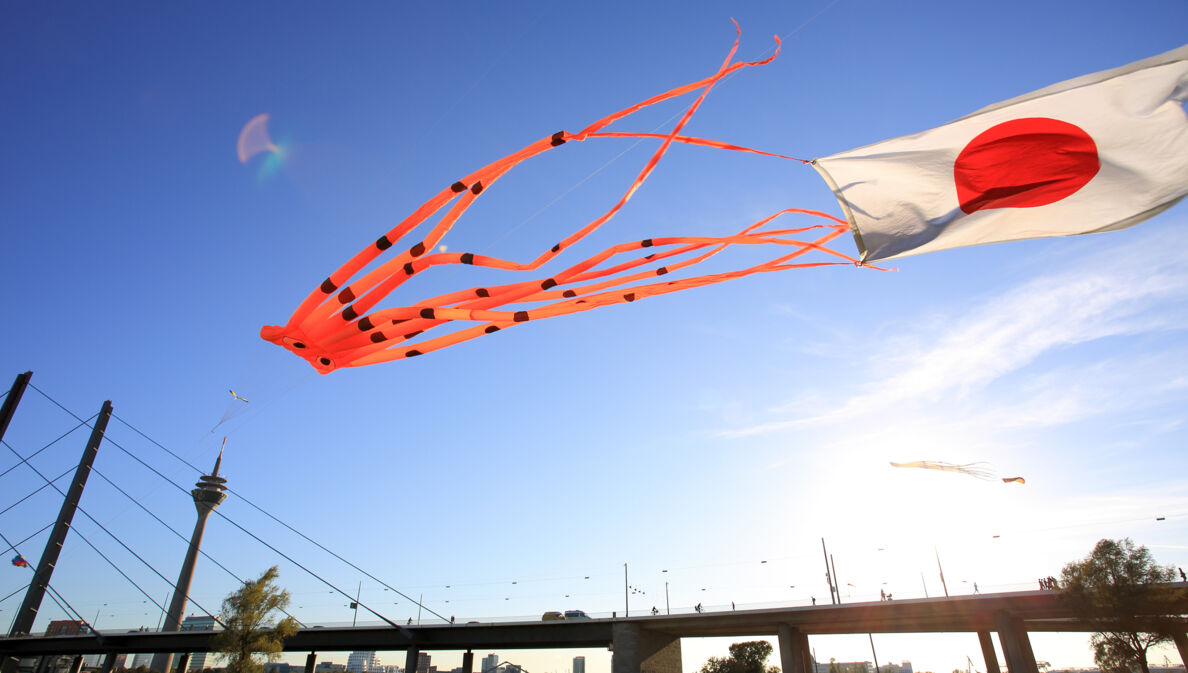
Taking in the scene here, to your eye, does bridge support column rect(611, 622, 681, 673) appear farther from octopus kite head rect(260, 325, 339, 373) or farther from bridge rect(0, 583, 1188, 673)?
octopus kite head rect(260, 325, 339, 373)

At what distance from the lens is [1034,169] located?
20.2 feet

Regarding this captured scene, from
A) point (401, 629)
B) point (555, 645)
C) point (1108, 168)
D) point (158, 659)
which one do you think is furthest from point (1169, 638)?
point (158, 659)

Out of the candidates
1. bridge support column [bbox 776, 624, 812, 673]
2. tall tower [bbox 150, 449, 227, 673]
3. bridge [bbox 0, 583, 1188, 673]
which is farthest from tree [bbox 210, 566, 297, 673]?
tall tower [bbox 150, 449, 227, 673]

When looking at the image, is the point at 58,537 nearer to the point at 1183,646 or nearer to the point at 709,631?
the point at 709,631

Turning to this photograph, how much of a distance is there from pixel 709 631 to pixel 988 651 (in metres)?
24.7

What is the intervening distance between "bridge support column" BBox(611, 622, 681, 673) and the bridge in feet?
0.26

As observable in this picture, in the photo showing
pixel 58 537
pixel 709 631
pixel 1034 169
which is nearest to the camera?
pixel 1034 169

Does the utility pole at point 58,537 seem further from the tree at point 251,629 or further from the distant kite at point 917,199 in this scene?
the distant kite at point 917,199

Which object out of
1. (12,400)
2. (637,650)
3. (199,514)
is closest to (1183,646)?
(637,650)

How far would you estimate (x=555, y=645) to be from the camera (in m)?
52.9

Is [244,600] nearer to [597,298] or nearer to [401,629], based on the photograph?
[401,629]

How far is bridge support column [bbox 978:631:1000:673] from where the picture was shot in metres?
51.0

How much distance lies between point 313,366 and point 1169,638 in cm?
5454

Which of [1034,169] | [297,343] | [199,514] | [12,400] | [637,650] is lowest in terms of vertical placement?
[637,650]
